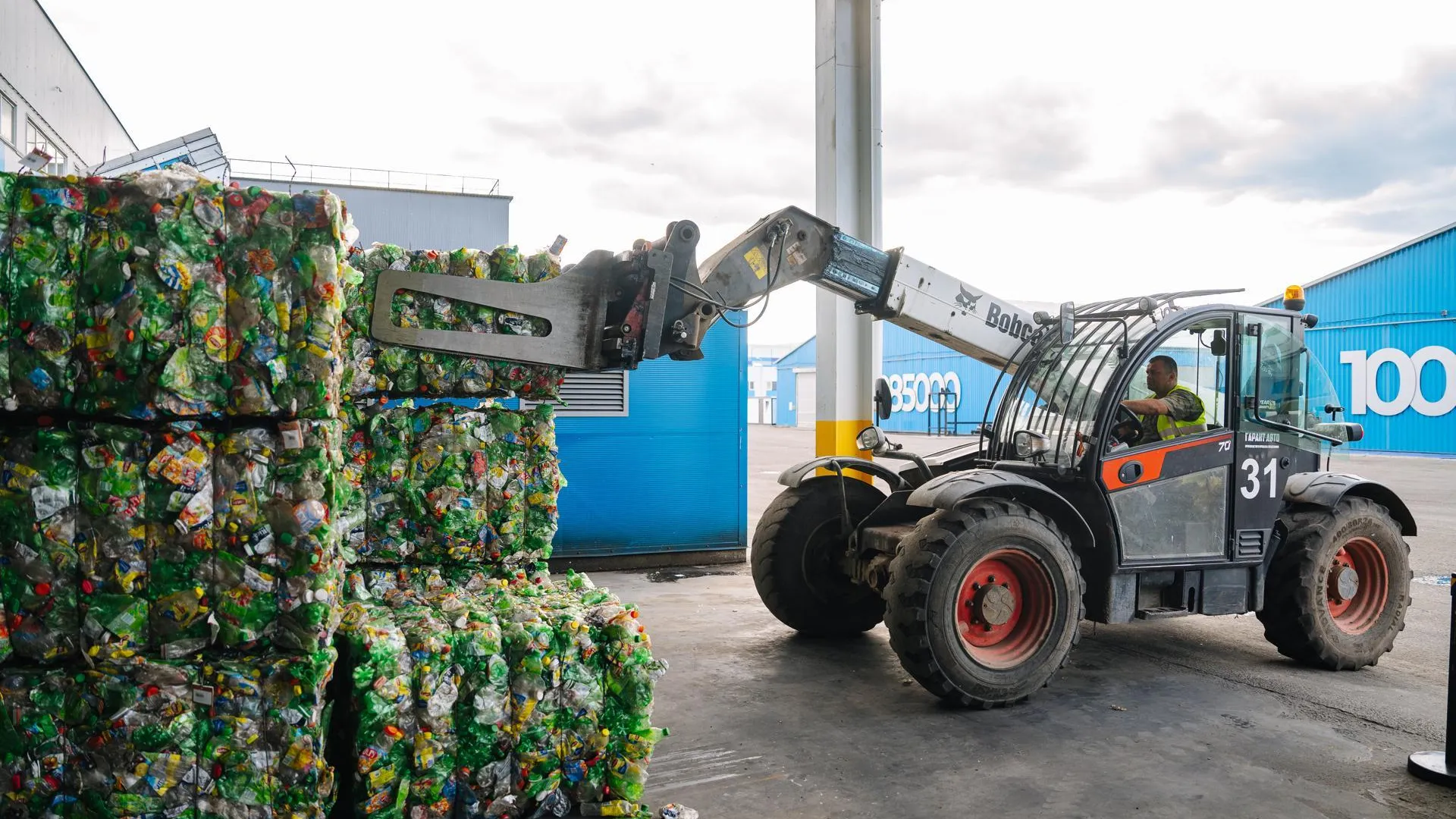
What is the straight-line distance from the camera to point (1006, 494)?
590 centimetres

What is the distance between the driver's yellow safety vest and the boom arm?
1.10 metres

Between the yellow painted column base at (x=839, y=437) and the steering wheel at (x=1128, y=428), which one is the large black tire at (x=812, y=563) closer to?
the steering wheel at (x=1128, y=428)

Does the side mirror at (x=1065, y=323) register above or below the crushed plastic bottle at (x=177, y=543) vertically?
above

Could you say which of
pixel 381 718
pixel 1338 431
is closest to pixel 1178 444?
pixel 1338 431

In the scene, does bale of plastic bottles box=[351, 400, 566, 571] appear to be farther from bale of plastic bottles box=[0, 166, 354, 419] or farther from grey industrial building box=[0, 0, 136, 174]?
grey industrial building box=[0, 0, 136, 174]

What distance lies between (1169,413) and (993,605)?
1764 mm

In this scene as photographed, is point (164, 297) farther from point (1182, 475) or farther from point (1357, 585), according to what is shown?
point (1357, 585)

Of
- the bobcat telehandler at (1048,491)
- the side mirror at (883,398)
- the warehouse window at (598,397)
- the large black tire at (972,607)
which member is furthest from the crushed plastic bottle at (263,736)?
the warehouse window at (598,397)

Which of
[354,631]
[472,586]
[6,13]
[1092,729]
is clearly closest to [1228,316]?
[1092,729]

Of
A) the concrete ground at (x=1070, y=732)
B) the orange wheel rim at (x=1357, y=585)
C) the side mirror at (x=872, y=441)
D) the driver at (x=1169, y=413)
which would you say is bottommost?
the concrete ground at (x=1070, y=732)

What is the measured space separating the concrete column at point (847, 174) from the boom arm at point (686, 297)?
3515mm

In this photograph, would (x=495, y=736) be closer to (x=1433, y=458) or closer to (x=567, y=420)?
(x=567, y=420)

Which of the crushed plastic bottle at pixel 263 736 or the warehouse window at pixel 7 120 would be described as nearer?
the crushed plastic bottle at pixel 263 736

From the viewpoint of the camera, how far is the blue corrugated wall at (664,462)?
9.88 meters
